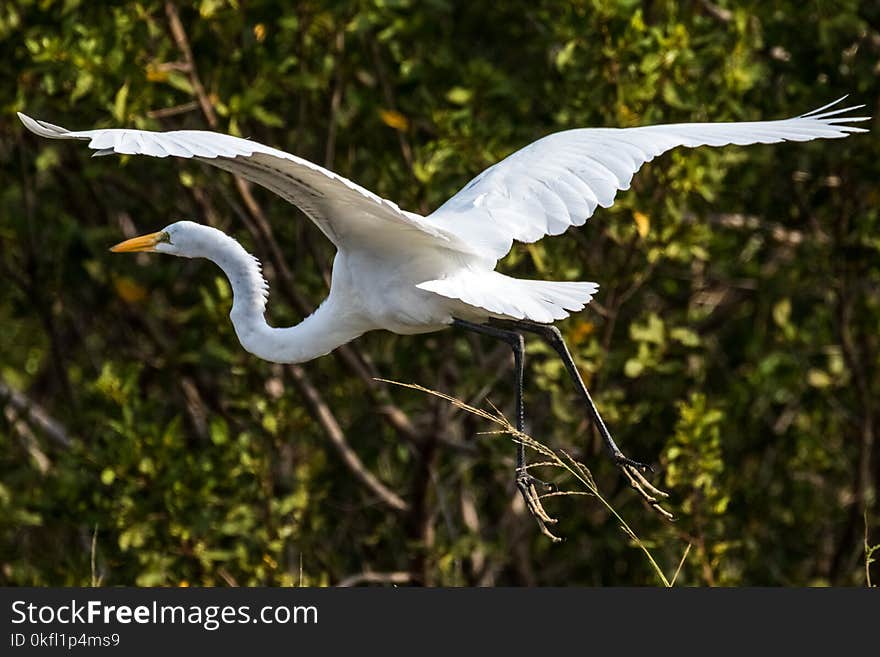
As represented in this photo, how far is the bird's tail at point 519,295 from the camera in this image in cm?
400

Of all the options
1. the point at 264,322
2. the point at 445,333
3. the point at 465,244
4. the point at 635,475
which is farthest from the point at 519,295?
the point at 445,333

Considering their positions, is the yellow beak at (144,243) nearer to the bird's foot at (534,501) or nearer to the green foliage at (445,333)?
the green foliage at (445,333)

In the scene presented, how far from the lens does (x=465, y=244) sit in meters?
4.36

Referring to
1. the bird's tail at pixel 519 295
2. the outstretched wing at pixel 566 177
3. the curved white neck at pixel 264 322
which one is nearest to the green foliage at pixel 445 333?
the outstretched wing at pixel 566 177

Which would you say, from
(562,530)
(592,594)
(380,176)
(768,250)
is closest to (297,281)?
(380,176)

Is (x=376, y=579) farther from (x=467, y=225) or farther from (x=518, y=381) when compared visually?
(x=467, y=225)

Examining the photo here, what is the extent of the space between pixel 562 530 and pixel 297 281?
1.41 meters

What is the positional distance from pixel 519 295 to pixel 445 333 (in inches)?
84.7

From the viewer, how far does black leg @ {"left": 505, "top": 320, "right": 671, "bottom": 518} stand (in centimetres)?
440

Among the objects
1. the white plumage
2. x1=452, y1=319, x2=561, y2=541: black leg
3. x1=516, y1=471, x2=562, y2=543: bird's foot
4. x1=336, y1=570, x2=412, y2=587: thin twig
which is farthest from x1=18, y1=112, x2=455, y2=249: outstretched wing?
x1=336, y1=570, x2=412, y2=587: thin twig

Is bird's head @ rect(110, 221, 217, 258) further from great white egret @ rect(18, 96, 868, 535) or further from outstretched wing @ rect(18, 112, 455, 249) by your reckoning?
outstretched wing @ rect(18, 112, 455, 249)

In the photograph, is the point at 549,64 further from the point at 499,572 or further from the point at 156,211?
the point at 499,572

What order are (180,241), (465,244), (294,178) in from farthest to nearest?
(180,241), (465,244), (294,178)

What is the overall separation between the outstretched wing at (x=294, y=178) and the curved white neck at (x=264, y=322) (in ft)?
0.77
